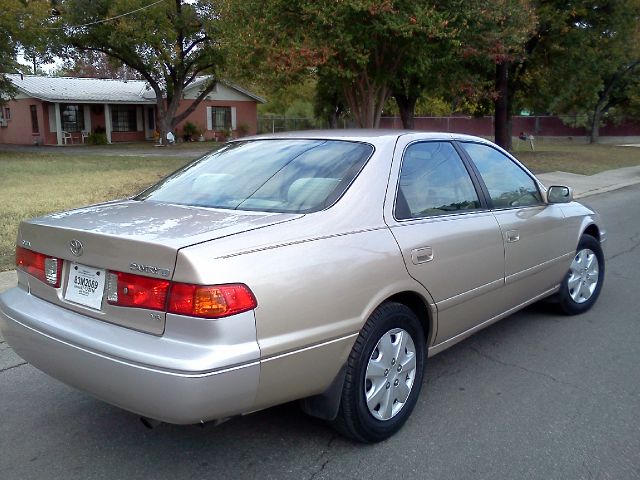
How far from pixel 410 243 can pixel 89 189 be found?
11.0 metres

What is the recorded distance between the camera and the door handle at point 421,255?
11.2ft

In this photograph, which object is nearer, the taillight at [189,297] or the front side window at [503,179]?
the taillight at [189,297]

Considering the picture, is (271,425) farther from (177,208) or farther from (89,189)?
(89,189)

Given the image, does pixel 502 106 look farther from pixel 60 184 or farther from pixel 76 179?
pixel 60 184

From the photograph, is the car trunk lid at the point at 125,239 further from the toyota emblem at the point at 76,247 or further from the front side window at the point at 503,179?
the front side window at the point at 503,179

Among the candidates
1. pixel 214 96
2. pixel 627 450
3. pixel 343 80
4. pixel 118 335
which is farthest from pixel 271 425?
pixel 214 96

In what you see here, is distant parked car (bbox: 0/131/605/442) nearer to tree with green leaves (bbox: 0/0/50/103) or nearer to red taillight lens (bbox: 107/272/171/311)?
red taillight lens (bbox: 107/272/171/311)

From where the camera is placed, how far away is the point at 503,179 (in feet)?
15.0

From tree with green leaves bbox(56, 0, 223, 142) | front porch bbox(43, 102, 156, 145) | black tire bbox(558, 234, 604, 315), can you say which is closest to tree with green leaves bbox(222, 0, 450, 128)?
black tire bbox(558, 234, 604, 315)

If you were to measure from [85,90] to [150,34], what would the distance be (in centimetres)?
1152

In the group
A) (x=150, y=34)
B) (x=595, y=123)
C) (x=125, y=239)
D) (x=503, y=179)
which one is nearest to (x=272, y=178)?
(x=125, y=239)

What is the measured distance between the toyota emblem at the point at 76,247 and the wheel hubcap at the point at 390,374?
153 cm

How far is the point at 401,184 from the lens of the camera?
3.62 m

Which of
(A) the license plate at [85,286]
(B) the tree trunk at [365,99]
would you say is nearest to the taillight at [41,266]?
(A) the license plate at [85,286]
